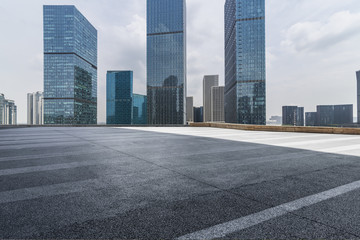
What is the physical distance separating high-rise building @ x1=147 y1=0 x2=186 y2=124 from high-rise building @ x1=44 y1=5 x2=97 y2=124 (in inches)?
2074

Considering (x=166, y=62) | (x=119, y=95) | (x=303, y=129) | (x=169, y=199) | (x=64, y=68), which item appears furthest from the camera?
(x=119, y=95)

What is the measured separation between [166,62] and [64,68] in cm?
7307

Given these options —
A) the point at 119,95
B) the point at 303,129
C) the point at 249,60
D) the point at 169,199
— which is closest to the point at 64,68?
the point at 119,95

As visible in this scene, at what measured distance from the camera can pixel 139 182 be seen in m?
3.24

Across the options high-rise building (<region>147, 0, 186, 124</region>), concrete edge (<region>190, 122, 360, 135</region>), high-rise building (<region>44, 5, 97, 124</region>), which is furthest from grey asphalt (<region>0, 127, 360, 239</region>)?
high-rise building (<region>44, 5, 97, 124</region>)

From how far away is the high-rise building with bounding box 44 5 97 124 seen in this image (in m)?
123

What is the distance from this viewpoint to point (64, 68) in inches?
4924

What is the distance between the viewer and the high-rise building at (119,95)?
628ft

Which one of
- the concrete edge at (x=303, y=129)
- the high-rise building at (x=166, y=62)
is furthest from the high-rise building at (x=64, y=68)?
the concrete edge at (x=303, y=129)

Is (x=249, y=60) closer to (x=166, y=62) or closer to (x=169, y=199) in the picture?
(x=166, y=62)

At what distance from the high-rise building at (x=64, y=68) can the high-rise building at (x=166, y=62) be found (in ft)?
173

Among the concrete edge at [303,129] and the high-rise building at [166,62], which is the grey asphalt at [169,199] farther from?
the high-rise building at [166,62]

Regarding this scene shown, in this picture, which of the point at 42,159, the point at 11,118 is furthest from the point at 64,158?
the point at 11,118

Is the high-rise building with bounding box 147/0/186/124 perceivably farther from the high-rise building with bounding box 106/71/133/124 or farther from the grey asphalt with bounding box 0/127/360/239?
the grey asphalt with bounding box 0/127/360/239
